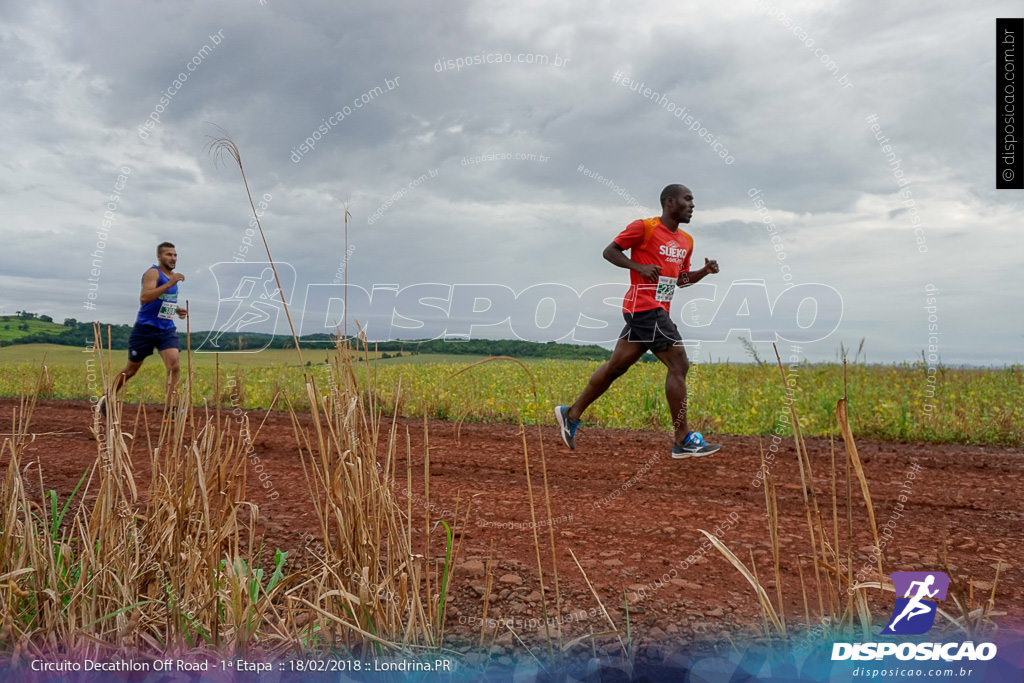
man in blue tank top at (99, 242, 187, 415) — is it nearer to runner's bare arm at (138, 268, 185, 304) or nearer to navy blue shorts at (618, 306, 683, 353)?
runner's bare arm at (138, 268, 185, 304)

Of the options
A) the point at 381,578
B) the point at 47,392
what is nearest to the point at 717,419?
the point at 381,578

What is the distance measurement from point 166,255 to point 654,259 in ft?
16.3

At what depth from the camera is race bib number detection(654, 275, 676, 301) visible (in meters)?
5.61

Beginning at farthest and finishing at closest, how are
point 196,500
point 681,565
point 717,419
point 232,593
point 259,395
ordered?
1. point 259,395
2. point 717,419
3. point 681,565
4. point 196,500
5. point 232,593

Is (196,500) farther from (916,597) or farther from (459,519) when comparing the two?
(916,597)

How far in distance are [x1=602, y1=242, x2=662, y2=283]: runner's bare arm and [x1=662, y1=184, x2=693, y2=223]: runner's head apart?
0.52 m

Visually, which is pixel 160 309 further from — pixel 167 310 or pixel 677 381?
pixel 677 381

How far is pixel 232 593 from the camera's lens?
6.47 feet

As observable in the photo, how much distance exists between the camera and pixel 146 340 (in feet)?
24.2

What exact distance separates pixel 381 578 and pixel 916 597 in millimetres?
1494

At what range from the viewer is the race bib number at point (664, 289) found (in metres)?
5.61

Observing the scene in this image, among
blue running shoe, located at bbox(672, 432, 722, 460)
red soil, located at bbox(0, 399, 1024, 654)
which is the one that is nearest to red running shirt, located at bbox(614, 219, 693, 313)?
blue running shoe, located at bbox(672, 432, 722, 460)

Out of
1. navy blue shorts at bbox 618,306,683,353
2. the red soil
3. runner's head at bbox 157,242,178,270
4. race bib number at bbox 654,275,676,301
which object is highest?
runner's head at bbox 157,242,178,270

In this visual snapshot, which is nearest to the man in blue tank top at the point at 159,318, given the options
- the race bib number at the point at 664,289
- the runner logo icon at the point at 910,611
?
the race bib number at the point at 664,289
